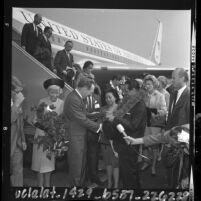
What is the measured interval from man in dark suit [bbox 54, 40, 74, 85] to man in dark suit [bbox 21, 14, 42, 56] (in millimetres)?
233

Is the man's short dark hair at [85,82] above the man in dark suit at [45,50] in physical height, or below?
below

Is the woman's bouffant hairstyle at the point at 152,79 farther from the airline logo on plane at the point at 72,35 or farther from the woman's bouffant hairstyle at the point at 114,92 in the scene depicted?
the woman's bouffant hairstyle at the point at 114,92

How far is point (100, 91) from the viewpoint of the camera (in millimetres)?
3408

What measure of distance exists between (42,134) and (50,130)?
0.08 metres

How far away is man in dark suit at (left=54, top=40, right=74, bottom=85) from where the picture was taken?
3410mm

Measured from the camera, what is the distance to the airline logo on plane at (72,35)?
341 centimetres

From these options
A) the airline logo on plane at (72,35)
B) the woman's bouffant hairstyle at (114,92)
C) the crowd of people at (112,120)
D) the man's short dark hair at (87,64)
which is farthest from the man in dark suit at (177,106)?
the man's short dark hair at (87,64)

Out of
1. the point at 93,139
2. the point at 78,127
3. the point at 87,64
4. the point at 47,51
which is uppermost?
the point at 47,51

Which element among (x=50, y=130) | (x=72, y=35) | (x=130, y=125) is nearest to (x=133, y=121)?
(x=130, y=125)

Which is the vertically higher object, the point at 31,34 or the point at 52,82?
the point at 31,34

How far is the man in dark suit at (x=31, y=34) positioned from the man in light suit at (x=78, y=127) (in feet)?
1.70

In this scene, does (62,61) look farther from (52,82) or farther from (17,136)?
(17,136)

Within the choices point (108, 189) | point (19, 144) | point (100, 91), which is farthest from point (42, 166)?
point (100, 91)

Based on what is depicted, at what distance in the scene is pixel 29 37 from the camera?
11.2 feet
